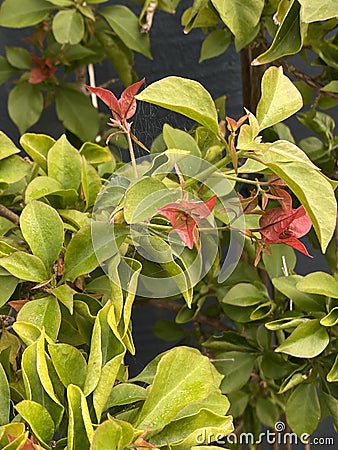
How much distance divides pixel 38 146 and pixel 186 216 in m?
0.21

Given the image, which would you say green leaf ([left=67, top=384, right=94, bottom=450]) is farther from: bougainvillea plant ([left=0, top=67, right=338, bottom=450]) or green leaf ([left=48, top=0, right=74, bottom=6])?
green leaf ([left=48, top=0, right=74, bottom=6])

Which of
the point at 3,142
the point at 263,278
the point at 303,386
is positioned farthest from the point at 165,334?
the point at 3,142

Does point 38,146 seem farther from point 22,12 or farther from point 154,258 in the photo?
point 22,12

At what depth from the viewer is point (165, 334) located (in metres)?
0.85

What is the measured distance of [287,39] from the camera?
0.47 metres

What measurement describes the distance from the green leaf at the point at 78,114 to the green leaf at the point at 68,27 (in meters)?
0.14

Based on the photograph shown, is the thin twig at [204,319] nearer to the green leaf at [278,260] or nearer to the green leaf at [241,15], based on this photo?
the green leaf at [278,260]

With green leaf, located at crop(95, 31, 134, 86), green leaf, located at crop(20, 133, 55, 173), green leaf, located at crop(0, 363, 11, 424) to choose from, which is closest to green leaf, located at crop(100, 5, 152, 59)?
green leaf, located at crop(95, 31, 134, 86)

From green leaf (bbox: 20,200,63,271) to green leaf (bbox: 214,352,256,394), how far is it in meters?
0.26

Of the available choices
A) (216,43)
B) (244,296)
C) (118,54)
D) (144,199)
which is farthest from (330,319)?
(118,54)

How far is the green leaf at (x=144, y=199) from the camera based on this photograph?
359mm

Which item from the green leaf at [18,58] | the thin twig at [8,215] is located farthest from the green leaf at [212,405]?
the green leaf at [18,58]

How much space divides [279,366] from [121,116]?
0.34 metres

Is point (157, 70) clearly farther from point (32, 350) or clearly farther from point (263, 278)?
point (32, 350)
